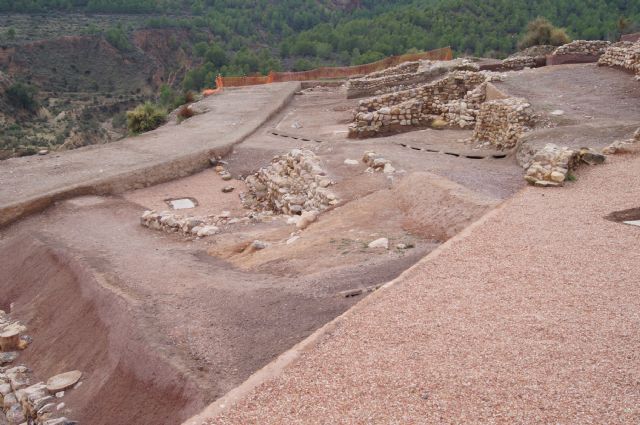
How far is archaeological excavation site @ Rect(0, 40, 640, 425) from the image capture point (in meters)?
4.03

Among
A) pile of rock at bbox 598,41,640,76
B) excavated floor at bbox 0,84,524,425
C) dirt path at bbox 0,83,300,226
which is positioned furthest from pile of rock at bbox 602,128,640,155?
dirt path at bbox 0,83,300,226

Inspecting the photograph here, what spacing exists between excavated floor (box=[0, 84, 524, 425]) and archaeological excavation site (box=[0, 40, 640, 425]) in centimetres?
3

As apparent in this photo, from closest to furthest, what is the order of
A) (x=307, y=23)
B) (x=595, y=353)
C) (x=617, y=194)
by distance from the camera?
(x=595, y=353), (x=617, y=194), (x=307, y=23)

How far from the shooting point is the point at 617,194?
7445mm

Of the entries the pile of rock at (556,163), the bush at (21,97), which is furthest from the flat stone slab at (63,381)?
the bush at (21,97)

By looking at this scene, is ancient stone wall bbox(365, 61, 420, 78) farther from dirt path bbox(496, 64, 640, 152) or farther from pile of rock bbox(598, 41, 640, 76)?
pile of rock bbox(598, 41, 640, 76)

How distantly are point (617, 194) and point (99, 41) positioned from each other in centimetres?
6151

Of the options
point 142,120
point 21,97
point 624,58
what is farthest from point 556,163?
point 21,97

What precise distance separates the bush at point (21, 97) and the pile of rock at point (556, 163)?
4161 cm

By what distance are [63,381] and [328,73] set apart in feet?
86.0

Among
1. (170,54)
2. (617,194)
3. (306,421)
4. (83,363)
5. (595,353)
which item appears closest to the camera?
(306,421)

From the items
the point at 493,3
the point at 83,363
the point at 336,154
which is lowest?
the point at 83,363

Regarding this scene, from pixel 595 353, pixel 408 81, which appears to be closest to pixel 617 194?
pixel 595 353

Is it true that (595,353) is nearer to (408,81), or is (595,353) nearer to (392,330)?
(392,330)
